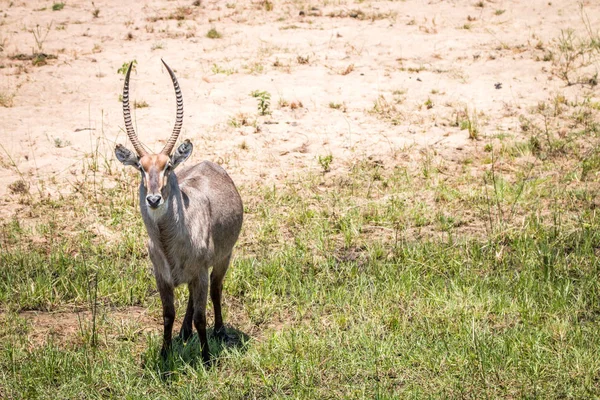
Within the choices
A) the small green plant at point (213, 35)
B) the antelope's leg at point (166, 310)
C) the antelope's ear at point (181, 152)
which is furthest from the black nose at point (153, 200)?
the small green plant at point (213, 35)

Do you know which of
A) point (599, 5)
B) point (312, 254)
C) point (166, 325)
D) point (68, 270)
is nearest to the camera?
point (166, 325)

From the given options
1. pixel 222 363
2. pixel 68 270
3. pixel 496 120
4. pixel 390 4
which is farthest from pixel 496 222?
pixel 390 4

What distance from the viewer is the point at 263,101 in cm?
898

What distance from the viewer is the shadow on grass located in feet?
16.7

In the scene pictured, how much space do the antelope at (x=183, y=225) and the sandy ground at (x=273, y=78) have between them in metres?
2.43

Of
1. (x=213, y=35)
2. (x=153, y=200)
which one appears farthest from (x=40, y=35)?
(x=153, y=200)

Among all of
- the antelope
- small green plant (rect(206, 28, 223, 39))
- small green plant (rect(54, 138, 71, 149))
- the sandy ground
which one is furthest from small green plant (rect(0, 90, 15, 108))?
the antelope

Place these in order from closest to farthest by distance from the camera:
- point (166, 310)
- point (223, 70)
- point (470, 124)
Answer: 1. point (166, 310)
2. point (470, 124)
3. point (223, 70)

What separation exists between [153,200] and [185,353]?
1253 mm

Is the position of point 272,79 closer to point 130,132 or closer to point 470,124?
point 470,124

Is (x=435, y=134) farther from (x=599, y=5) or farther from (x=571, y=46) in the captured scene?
(x=599, y=5)

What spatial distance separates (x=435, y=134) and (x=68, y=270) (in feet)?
14.3

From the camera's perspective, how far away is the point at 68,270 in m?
6.33

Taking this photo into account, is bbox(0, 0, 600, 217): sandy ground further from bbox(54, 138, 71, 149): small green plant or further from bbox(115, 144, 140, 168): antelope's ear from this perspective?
bbox(115, 144, 140, 168): antelope's ear
